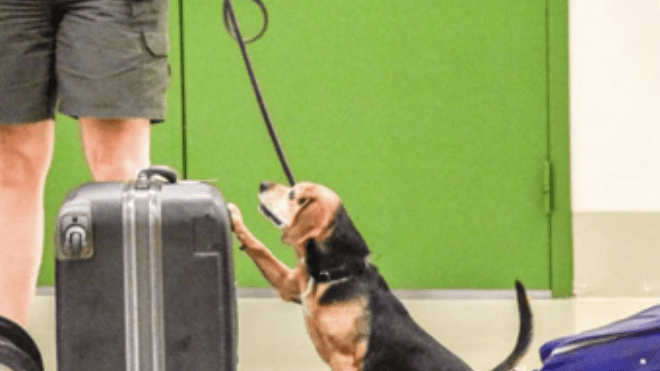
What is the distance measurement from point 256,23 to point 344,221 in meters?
1.54

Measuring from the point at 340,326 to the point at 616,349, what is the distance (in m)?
0.46

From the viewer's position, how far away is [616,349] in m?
1.98

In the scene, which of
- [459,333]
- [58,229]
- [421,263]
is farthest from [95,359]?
[421,263]

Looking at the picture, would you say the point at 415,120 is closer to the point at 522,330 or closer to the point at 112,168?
the point at 522,330

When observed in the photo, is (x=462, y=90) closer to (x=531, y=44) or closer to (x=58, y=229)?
(x=531, y=44)

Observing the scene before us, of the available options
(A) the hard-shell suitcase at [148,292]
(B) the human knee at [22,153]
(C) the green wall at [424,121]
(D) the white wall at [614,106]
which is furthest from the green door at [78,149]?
(A) the hard-shell suitcase at [148,292]

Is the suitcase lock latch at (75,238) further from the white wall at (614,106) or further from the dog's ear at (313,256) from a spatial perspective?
the white wall at (614,106)

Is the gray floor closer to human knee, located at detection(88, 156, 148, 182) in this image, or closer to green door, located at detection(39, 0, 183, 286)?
green door, located at detection(39, 0, 183, 286)

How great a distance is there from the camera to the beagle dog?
2146 millimetres

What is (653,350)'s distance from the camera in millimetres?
1928

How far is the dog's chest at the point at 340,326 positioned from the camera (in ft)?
7.02

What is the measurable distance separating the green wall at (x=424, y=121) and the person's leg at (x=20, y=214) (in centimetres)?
149

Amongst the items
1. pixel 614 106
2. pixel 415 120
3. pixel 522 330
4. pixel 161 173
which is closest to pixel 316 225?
pixel 161 173

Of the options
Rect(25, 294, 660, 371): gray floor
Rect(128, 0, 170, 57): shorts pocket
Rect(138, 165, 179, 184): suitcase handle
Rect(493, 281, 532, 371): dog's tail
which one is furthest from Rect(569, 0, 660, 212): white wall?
Rect(138, 165, 179, 184): suitcase handle
